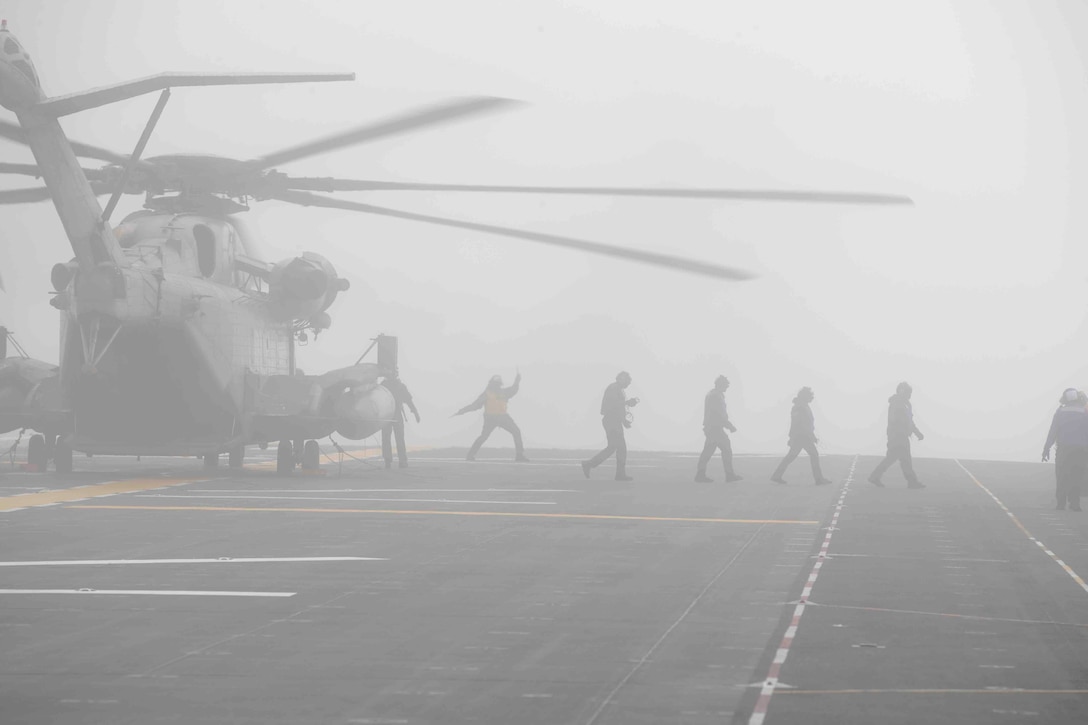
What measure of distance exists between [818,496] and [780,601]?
10.2 m

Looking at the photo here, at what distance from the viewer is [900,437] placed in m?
21.8

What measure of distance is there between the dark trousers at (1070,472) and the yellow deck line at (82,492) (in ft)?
39.8

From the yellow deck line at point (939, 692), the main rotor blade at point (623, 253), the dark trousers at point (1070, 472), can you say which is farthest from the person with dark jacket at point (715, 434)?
the yellow deck line at point (939, 692)

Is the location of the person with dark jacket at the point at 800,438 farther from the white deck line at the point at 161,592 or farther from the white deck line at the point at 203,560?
the white deck line at the point at 161,592

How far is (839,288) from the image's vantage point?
67.9 m

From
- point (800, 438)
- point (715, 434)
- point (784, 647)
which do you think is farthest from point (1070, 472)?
point (784, 647)

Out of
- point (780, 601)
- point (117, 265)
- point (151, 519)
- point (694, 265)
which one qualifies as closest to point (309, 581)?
point (780, 601)

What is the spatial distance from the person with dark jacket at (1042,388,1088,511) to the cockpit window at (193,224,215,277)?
12605 millimetres

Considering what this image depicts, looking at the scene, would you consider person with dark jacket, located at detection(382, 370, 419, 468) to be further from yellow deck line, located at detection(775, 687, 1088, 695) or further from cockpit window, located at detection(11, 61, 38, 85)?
yellow deck line, located at detection(775, 687, 1088, 695)

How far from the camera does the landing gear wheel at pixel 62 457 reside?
2159 cm

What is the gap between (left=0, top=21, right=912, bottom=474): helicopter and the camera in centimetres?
1773

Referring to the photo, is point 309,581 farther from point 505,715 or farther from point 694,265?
point 694,265

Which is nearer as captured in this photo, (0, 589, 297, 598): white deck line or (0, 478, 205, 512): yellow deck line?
(0, 589, 297, 598): white deck line

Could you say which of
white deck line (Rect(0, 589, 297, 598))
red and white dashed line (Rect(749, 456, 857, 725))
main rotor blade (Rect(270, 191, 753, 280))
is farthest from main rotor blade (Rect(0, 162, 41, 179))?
red and white dashed line (Rect(749, 456, 857, 725))
